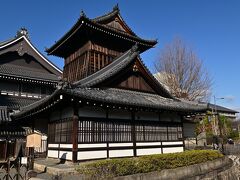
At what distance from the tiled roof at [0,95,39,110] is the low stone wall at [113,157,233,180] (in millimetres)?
12631

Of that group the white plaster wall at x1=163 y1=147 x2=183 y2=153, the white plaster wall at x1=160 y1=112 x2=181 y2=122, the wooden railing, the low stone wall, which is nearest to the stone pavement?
the low stone wall

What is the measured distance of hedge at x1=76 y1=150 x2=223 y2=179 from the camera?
10242 mm

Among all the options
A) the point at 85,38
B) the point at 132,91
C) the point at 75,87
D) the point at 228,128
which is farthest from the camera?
the point at 228,128

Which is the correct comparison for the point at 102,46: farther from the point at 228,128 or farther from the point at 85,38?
the point at 228,128

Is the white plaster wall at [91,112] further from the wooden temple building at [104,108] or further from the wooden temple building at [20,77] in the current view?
the wooden temple building at [20,77]

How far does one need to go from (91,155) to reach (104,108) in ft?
9.81

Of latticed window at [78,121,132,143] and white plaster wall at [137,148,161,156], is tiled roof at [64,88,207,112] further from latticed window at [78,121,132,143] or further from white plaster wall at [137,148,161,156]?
white plaster wall at [137,148,161,156]

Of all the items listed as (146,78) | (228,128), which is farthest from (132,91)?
(228,128)

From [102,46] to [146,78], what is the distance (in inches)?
224

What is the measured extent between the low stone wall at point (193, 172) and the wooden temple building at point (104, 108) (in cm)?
243

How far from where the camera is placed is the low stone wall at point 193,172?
12.5m

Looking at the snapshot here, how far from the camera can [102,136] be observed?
14.1m

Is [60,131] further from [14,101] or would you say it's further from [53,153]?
[14,101]

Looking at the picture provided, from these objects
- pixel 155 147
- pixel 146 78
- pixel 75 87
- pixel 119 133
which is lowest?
pixel 155 147
